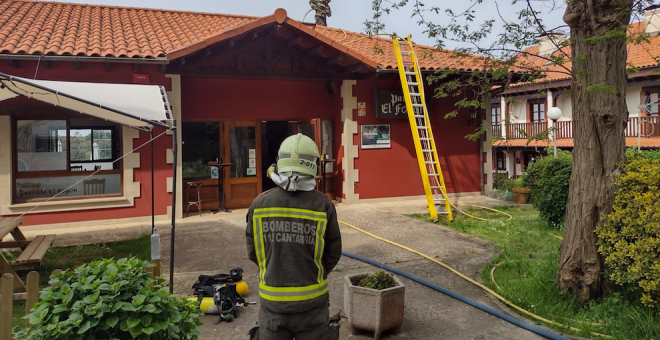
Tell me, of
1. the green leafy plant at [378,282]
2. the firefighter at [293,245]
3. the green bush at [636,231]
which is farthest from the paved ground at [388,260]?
the firefighter at [293,245]

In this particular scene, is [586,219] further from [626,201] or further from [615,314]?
[615,314]

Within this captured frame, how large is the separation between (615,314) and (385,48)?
374 inches

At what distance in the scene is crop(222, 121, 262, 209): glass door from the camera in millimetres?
10320

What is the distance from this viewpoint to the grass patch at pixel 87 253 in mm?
6074

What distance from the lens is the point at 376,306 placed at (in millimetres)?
3795

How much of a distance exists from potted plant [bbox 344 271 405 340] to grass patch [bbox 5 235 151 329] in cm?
355

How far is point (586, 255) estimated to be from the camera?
443 centimetres

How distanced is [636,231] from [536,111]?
23910mm

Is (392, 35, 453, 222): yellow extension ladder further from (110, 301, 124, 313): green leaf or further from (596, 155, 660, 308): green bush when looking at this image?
(110, 301, 124, 313): green leaf

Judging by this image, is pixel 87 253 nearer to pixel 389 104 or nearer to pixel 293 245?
pixel 293 245

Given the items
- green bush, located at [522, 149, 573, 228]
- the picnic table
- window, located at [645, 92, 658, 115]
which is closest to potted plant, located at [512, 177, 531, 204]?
green bush, located at [522, 149, 573, 228]

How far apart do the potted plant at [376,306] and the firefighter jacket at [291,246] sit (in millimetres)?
1310

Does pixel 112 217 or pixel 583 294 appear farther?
pixel 112 217

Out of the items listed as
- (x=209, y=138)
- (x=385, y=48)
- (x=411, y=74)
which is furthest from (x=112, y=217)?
(x=385, y=48)
